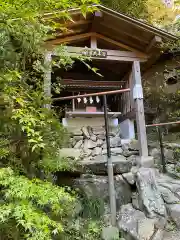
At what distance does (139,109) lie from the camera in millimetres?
4258

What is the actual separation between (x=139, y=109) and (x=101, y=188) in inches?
67.1

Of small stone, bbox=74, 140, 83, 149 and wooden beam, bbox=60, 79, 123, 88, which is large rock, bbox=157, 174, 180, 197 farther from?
wooden beam, bbox=60, 79, 123, 88

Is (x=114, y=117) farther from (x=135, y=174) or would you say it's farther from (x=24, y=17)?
(x=24, y=17)

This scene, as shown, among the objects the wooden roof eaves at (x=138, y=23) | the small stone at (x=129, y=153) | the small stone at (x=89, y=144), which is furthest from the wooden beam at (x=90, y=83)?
the small stone at (x=129, y=153)

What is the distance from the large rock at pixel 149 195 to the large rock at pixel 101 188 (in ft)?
0.89

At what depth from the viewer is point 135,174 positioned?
3.66m

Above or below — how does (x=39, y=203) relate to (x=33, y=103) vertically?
below

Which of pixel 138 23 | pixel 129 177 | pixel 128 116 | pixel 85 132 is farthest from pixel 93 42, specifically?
pixel 129 177

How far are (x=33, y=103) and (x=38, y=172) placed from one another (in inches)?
30.9

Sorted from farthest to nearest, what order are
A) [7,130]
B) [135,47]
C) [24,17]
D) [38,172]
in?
[135,47] → [38,172] → [7,130] → [24,17]

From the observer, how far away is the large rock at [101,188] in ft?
11.5

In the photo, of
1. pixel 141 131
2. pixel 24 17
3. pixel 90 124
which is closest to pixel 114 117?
pixel 90 124

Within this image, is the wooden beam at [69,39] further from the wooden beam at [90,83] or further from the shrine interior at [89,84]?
the wooden beam at [90,83]

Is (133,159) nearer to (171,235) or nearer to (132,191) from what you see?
(132,191)
